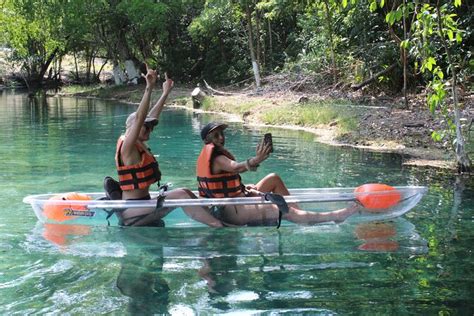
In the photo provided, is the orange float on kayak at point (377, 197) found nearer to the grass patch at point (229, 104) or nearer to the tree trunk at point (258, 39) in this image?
the grass patch at point (229, 104)

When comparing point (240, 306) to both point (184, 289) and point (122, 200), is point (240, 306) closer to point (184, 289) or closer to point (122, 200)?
point (184, 289)

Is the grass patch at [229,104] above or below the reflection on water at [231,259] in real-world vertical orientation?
above

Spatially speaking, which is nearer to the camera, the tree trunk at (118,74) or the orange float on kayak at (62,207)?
the orange float on kayak at (62,207)

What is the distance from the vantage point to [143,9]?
87.2 ft

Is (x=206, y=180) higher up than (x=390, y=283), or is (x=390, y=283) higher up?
(x=206, y=180)

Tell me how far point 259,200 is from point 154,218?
1.15m

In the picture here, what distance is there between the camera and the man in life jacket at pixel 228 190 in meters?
5.70

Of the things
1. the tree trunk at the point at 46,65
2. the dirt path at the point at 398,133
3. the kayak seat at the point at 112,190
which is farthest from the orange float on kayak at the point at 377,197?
the tree trunk at the point at 46,65

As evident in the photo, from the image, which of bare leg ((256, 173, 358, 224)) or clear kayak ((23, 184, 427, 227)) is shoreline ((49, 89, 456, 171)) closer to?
clear kayak ((23, 184, 427, 227))

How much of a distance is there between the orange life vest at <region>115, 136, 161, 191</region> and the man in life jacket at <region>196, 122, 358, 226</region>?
474 millimetres

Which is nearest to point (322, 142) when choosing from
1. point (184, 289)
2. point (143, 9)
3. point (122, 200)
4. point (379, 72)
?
point (379, 72)

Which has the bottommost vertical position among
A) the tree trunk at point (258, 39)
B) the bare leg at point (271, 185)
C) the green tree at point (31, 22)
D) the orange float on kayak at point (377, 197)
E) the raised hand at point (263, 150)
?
the orange float on kayak at point (377, 197)

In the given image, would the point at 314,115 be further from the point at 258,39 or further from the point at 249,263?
the point at 249,263

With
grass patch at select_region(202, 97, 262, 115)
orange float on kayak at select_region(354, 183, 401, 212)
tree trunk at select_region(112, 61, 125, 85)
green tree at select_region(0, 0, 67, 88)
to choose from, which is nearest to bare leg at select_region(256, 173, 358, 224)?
orange float on kayak at select_region(354, 183, 401, 212)
